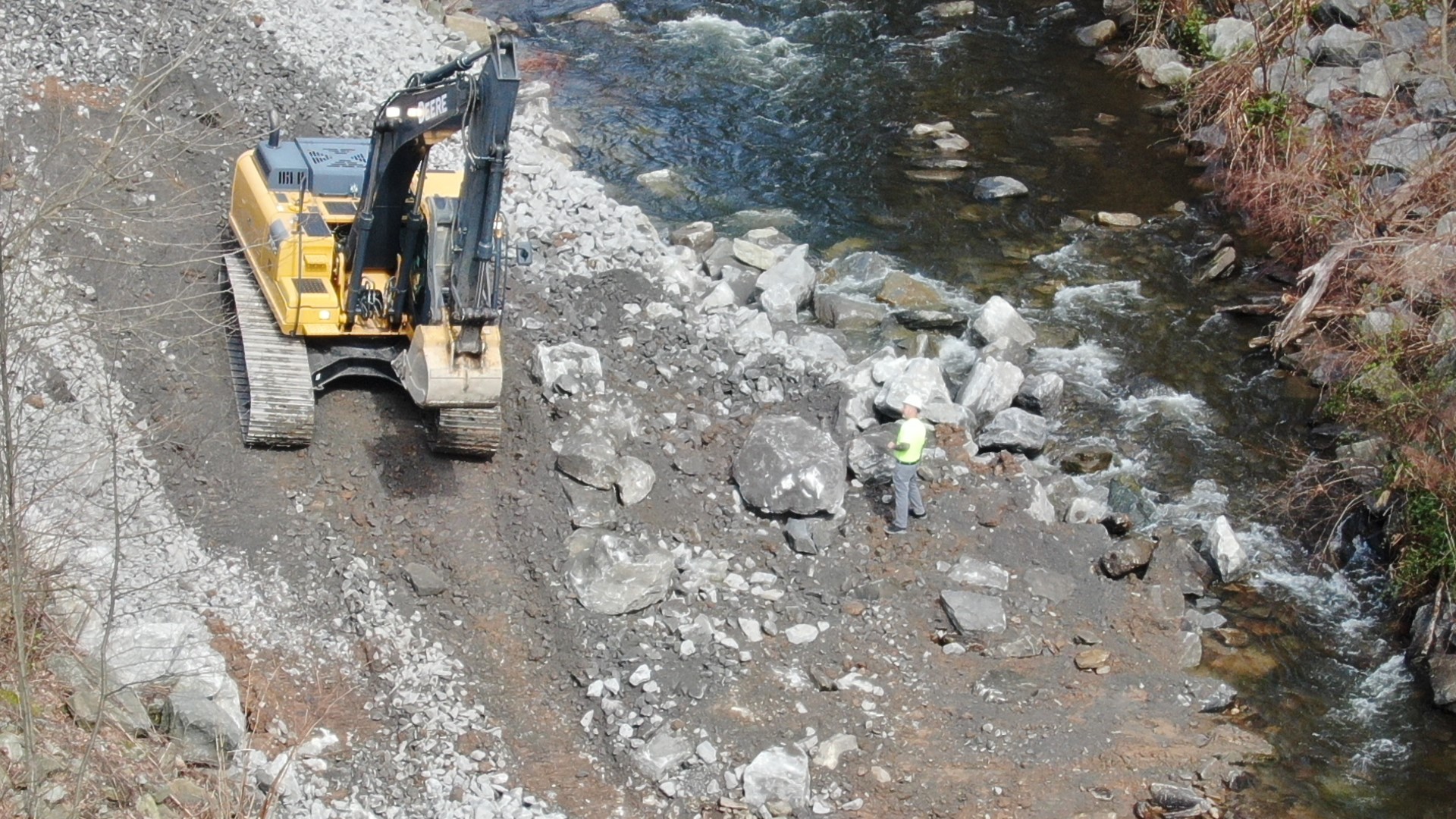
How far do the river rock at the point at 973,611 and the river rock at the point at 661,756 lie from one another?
2.22 meters

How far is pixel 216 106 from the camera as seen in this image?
14070 millimetres

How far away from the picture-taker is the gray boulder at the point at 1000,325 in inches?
543

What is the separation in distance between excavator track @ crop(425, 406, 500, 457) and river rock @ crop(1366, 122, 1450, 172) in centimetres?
1011

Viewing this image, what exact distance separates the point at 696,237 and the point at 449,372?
19.9 feet

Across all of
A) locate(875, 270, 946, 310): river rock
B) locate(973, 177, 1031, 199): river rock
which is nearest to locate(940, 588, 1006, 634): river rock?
locate(875, 270, 946, 310): river rock

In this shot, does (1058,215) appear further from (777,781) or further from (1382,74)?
(777,781)

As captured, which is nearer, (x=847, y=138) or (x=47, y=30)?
(x=47, y=30)

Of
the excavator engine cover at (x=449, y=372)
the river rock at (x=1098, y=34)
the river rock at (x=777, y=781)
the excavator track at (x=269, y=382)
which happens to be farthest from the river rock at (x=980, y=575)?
the river rock at (x=1098, y=34)

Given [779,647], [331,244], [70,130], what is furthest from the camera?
[70,130]

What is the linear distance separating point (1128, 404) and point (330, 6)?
390 inches

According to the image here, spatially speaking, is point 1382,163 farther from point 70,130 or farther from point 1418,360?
point 70,130

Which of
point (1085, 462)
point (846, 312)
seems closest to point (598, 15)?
point (846, 312)

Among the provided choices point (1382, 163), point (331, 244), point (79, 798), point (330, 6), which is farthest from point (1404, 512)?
point (330, 6)

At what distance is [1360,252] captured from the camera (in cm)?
1426
